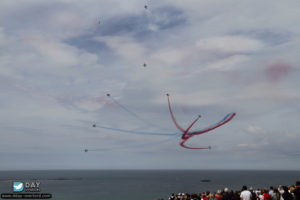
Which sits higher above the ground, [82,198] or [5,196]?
[5,196]

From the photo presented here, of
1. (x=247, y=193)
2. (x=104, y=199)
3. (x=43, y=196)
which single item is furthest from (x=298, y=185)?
(x=104, y=199)

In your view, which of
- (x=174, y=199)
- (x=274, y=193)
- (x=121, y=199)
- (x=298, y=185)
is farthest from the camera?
(x=121, y=199)

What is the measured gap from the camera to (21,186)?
25797 millimetres

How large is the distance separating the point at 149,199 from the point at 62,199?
3652 cm

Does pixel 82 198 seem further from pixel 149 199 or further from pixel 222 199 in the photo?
pixel 222 199

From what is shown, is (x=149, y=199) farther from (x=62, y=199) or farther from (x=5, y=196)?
(x=5, y=196)

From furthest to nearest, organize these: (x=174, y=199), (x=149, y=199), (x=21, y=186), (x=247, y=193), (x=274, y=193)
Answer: (x=149, y=199) < (x=174, y=199) < (x=21, y=186) < (x=274, y=193) < (x=247, y=193)

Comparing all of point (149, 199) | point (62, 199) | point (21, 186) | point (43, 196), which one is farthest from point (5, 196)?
point (62, 199)

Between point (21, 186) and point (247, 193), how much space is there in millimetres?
21064

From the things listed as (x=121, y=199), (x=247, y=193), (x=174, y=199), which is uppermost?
(x=247, y=193)

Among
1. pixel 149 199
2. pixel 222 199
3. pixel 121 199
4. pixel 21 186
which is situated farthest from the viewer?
pixel 121 199

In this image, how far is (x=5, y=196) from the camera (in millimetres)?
24234

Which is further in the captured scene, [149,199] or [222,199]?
[149,199]

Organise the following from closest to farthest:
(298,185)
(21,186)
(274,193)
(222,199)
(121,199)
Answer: (298,185) < (222,199) < (274,193) < (21,186) < (121,199)
